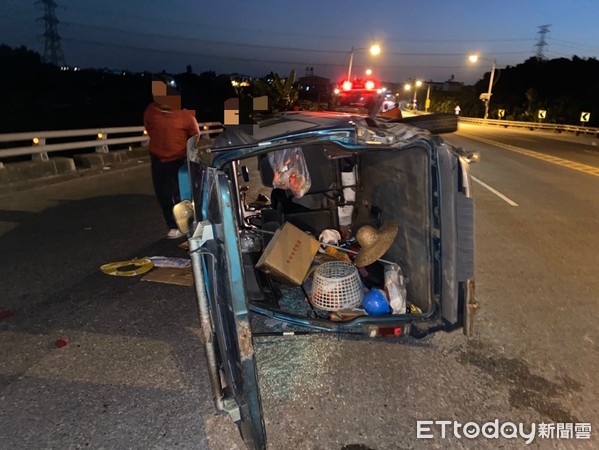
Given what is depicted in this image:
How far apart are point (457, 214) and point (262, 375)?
1741mm

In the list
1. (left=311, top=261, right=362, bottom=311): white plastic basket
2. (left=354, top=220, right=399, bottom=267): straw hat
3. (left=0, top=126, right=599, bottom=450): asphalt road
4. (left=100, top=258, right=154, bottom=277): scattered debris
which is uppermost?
(left=354, top=220, right=399, bottom=267): straw hat

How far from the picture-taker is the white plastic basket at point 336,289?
3533 millimetres

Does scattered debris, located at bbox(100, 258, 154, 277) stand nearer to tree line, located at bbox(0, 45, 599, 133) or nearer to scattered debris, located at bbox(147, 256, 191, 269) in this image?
scattered debris, located at bbox(147, 256, 191, 269)

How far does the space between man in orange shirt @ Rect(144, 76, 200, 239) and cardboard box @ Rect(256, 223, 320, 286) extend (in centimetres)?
250

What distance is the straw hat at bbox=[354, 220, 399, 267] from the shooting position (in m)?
3.73

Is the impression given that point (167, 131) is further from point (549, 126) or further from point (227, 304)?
point (549, 126)

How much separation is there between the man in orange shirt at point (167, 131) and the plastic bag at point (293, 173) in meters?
1.75

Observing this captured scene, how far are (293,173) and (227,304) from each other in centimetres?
246

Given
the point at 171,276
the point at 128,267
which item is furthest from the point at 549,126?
the point at 128,267

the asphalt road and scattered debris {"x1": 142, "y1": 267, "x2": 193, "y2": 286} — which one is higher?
scattered debris {"x1": 142, "y1": 267, "x2": 193, "y2": 286}

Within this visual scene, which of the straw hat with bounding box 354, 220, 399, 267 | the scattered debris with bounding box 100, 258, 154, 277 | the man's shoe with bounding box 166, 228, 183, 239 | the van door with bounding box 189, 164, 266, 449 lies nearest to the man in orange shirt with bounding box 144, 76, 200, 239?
the man's shoe with bounding box 166, 228, 183, 239

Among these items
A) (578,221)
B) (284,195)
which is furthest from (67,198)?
(578,221)

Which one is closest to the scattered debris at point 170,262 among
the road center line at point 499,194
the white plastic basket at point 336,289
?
the white plastic basket at point 336,289

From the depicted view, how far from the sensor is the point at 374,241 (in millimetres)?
3898
